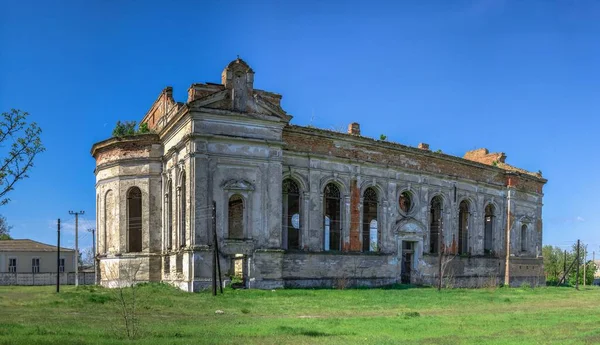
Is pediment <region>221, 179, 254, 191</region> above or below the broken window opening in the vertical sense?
above

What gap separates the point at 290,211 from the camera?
109 feet

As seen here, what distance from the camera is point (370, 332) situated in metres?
14.5

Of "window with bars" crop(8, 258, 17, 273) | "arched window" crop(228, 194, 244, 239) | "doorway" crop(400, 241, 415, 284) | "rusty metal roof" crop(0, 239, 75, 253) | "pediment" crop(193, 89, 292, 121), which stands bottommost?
"window with bars" crop(8, 258, 17, 273)

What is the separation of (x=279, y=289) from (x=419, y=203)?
38.3 feet

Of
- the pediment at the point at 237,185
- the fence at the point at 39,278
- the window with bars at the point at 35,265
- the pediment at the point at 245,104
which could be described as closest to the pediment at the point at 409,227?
the pediment at the point at 245,104

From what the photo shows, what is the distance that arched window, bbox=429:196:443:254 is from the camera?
37.0m

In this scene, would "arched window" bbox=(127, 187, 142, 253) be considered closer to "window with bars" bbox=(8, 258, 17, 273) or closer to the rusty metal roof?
the rusty metal roof

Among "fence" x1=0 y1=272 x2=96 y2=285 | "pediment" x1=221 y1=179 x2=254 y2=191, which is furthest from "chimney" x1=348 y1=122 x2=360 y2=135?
"fence" x1=0 y1=272 x2=96 y2=285

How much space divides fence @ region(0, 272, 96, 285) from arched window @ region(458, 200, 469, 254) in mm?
26987

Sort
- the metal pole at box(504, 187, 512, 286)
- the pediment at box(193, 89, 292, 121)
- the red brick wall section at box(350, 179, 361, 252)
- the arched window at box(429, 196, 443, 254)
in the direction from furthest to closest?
the metal pole at box(504, 187, 512, 286) → the arched window at box(429, 196, 443, 254) → the red brick wall section at box(350, 179, 361, 252) → the pediment at box(193, 89, 292, 121)

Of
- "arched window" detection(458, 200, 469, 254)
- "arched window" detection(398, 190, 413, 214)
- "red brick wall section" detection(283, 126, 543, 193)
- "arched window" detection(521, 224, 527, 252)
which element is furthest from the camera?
"arched window" detection(521, 224, 527, 252)

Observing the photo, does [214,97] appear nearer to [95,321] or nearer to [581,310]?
[95,321]

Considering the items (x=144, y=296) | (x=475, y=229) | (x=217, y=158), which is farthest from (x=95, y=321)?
(x=475, y=229)

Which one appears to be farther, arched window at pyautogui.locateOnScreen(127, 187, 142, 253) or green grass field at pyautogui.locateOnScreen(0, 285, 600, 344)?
arched window at pyautogui.locateOnScreen(127, 187, 142, 253)
